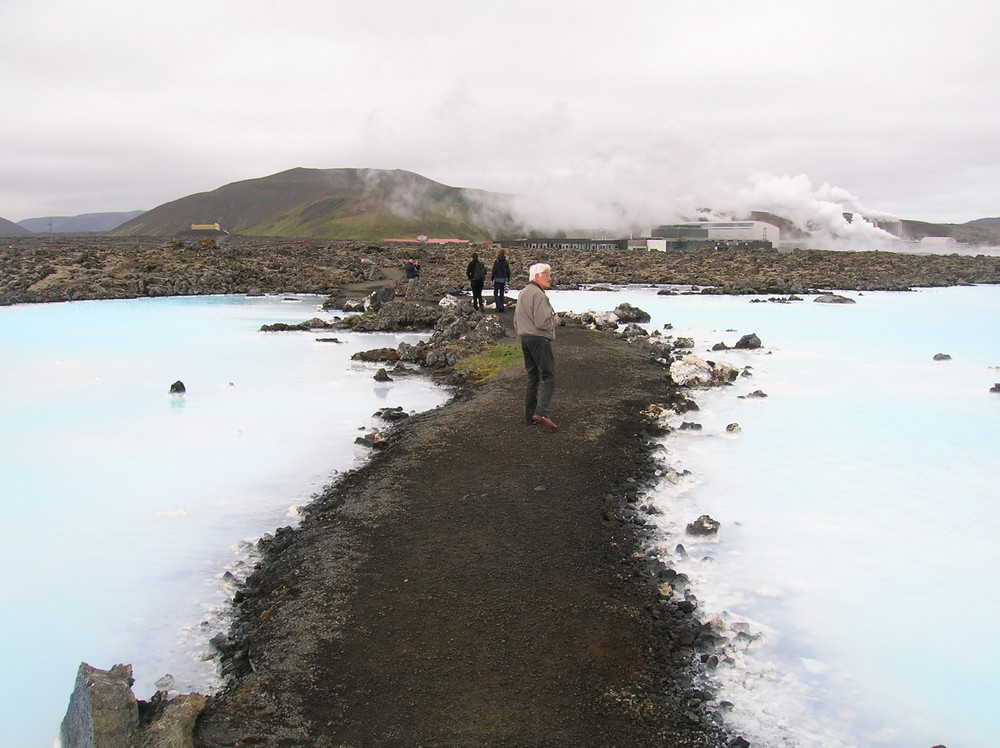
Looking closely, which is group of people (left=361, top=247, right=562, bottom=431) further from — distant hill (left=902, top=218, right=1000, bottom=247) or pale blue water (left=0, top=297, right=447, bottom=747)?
distant hill (left=902, top=218, right=1000, bottom=247)

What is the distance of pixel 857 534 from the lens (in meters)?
6.73

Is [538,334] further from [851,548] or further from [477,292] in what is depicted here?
[477,292]

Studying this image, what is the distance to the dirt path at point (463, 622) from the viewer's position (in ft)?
12.0

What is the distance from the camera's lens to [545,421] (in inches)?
356

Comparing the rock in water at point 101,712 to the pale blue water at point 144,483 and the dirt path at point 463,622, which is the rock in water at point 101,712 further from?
the pale blue water at point 144,483

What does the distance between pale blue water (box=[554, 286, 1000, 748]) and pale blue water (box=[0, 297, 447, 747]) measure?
12.3 ft

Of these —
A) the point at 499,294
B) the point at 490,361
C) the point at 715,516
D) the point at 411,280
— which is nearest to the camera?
the point at 715,516

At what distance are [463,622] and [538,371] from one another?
4780 mm

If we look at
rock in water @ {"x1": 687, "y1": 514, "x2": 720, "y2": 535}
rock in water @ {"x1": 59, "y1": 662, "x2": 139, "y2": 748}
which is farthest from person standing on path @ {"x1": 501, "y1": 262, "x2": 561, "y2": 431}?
rock in water @ {"x1": 59, "y1": 662, "x2": 139, "y2": 748}

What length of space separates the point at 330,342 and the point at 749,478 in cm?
1333

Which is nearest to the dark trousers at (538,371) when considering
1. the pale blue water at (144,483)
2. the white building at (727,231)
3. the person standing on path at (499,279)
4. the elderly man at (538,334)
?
the elderly man at (538,334)

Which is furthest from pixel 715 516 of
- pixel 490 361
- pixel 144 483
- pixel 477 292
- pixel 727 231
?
pixel 727 231

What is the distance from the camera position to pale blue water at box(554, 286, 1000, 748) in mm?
4191

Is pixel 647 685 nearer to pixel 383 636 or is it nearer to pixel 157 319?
pixel 383 636
